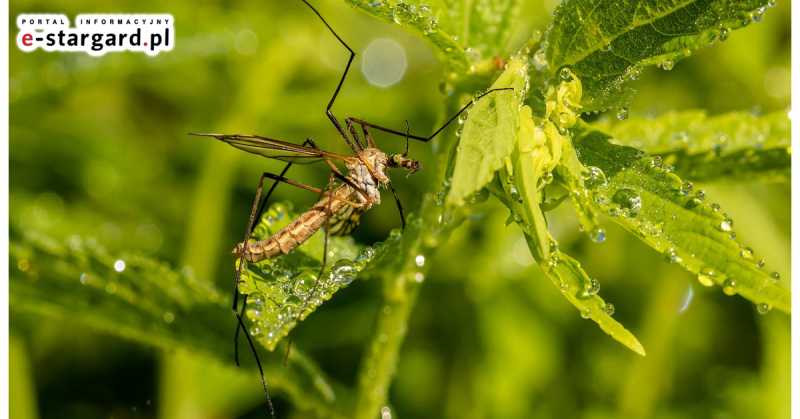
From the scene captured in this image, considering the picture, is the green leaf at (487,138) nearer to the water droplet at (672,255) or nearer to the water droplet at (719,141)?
the water droplet at (672,255)

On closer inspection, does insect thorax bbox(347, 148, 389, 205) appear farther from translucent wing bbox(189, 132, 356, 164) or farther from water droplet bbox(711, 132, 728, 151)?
water droplet bbox(711, 132, 728, 151)

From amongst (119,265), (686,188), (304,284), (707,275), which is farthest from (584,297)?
(119,265)

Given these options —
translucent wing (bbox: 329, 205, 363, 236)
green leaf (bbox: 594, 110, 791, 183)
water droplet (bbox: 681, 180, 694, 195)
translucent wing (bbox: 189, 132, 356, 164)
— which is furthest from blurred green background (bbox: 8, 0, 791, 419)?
water droplet (bbox: 681, 180, 694, 195)

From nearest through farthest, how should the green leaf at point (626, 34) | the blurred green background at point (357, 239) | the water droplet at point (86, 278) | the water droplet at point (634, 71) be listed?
the green leaf at point (626, 34) → the water droplet at point (634, 71) → the water droplet at point (86, 278) → the blurred green background at point (357, 239)

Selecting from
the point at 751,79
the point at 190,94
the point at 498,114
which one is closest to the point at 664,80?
the point at 751,79

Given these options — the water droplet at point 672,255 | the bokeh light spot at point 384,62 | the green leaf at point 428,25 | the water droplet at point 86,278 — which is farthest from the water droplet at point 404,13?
the bokeh light spot at point 384,62
